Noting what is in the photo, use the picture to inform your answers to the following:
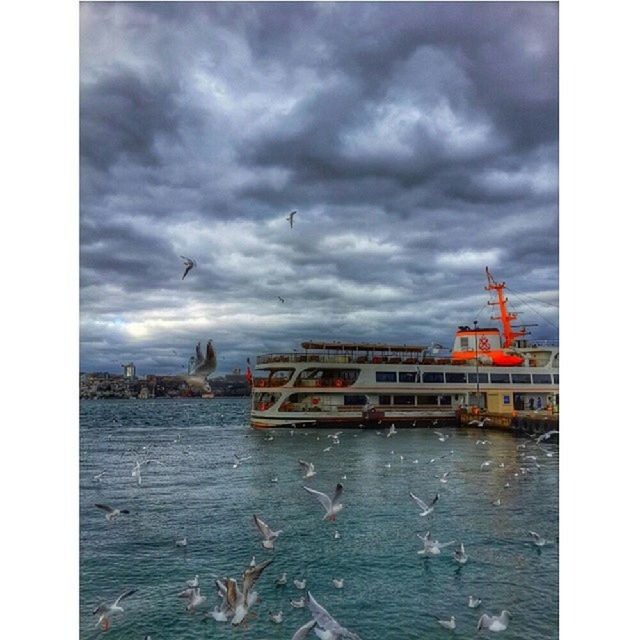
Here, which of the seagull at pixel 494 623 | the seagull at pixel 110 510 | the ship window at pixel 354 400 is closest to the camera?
the seagull at pixel 494 623

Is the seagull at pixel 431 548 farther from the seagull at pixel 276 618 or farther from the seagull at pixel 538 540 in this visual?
the seagull at pixel 276 618

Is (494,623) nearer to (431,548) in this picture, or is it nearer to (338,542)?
(431,548)

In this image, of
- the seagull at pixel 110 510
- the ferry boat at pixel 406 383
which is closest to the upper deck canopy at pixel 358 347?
the ferry boat at pixel 406 383

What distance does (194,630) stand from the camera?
5.72 m

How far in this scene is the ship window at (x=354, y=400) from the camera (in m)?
22.4

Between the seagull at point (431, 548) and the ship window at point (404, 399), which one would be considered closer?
the seagull at point (431, 548)

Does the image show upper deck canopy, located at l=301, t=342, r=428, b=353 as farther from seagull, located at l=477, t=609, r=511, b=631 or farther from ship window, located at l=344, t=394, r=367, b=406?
seagull, located at l=477, t=609, r=511, b=631

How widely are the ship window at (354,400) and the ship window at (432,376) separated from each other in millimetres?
2598

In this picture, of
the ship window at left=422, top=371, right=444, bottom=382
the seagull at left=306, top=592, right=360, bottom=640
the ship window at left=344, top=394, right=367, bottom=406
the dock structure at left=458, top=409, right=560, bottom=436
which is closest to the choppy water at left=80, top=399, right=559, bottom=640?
the seagull at left=306, top=592, right=360, bottom=640

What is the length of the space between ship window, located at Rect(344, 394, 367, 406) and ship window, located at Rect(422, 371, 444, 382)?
2598mm

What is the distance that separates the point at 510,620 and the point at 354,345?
55.3ft

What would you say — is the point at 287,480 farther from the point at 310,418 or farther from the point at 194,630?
the point at 310,418
